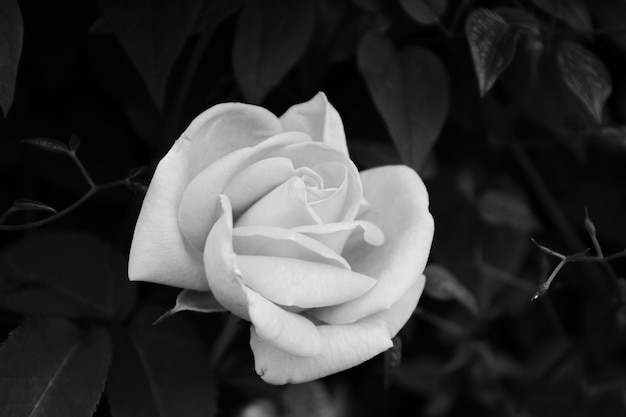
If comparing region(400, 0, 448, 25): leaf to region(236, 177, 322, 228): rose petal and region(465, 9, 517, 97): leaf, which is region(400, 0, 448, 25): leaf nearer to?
region(465, 9, 517, 97): leaf

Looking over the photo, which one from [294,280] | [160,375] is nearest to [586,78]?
[294,280]

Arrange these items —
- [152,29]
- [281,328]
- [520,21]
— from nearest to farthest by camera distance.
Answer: [281,328] < [152,29] < [520,21]

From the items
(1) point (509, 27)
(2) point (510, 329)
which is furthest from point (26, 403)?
(2) point (510, 329)

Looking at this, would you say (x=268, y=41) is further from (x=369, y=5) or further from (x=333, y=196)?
(x=333, y=196)

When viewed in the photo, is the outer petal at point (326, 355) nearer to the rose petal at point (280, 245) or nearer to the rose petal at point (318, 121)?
the rose petal at point (280, 245)

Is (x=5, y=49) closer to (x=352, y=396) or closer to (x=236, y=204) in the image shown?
(x=236, y=204)

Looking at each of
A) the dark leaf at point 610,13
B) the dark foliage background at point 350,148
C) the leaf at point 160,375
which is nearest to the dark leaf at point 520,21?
the dark foliage background at point 350,148
